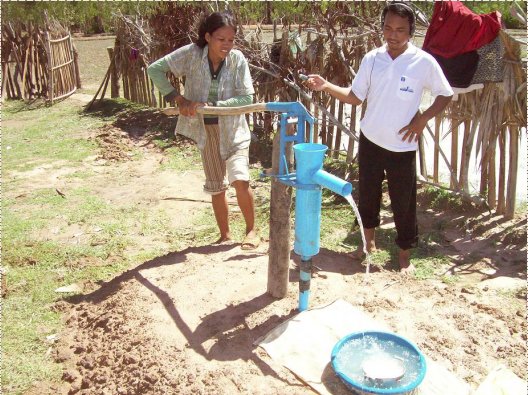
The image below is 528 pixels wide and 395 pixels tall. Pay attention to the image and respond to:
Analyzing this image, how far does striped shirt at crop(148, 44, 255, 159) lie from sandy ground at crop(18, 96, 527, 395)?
2.56ft

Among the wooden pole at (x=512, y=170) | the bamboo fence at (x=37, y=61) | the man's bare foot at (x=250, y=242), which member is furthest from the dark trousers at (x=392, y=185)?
the bamboo fence at (x=37, y=61)

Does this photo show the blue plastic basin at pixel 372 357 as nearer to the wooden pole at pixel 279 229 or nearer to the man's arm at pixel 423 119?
the wooden pole at pixel 279 229

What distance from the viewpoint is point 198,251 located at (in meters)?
3.35

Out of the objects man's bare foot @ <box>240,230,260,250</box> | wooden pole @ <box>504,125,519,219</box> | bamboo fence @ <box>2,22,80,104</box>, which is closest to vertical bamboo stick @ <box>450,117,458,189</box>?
wooden pole @ <box>504,125,519,219</box>

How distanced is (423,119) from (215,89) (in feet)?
4.00

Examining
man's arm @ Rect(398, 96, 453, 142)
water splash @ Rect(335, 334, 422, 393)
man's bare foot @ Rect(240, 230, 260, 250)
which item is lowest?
water splash @ Rect(335, 334, 422, 393)

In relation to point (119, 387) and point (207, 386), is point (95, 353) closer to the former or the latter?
point (119, 387)

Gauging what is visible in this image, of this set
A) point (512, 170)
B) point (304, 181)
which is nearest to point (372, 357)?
point (304, 181)

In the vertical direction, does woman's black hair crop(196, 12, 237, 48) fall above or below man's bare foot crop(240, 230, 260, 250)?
above

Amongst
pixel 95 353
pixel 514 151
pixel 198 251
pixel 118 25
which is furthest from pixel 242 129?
pixel 118 25

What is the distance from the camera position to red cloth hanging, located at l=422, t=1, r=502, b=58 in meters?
3.30

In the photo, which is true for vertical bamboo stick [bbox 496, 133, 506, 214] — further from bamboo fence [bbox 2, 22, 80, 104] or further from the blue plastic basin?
bamboo fence [bbox 2, 22, 80, 104]

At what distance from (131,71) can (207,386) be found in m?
7.52

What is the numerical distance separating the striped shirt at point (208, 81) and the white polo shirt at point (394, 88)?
698 millimetres
